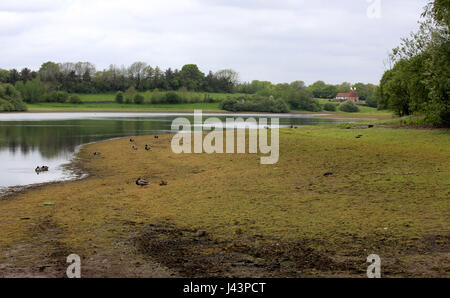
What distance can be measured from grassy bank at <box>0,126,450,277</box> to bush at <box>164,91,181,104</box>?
457 feet

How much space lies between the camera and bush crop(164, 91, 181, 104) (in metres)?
155

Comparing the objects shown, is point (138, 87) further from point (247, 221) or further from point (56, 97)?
point (247, 221)

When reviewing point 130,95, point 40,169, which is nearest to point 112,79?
point 130,95

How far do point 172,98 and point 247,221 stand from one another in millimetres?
149105

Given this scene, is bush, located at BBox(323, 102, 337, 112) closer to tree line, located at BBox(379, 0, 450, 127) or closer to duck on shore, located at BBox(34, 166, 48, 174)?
tree line, located at BBox(379, 0, 450, 127)

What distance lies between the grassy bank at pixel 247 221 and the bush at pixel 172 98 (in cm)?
13935

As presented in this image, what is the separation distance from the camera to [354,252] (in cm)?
710

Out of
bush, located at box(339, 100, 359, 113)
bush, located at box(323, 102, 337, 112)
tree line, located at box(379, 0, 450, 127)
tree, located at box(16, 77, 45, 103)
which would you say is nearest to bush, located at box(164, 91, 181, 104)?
tree, located at box(16, 77, 45, 103)

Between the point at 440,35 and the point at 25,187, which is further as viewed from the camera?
the point at 440,35

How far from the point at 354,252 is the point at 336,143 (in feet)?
58.8

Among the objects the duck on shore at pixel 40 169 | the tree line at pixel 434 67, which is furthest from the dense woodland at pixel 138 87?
the duck on shore at pixel 40 169

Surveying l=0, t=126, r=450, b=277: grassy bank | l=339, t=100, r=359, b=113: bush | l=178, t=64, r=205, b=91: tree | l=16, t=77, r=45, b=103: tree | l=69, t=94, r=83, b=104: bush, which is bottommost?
l=0, t=126, r=450, b=277: grassy bank
